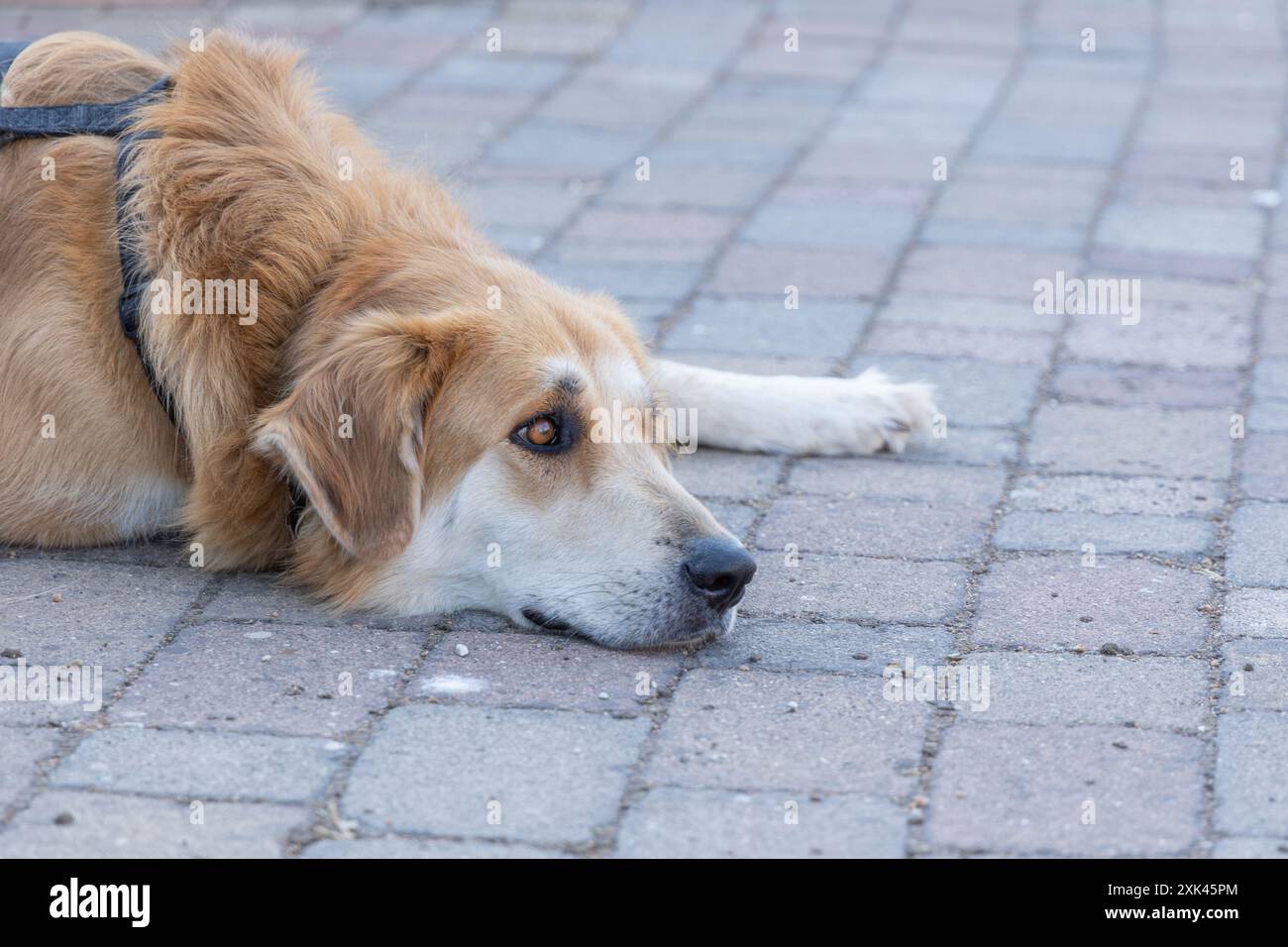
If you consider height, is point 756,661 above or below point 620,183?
below

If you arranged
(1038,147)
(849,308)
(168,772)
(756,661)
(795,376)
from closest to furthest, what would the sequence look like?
(168,772), (756,661), (795,376), (849,308), (1038,147)

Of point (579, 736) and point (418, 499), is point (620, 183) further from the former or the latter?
point (579, 736)

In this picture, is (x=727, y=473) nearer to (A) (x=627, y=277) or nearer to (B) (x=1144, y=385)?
(B) (x=1144, y=385)

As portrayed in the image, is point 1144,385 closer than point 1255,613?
No

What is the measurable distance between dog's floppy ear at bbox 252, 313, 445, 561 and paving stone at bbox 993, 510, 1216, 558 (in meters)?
1.50

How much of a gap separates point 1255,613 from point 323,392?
2.04 meters

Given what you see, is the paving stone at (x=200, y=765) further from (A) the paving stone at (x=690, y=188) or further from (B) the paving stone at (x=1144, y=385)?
(A) the paving stone at (x=690, y=188)

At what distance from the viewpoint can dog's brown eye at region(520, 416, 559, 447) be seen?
346 cm

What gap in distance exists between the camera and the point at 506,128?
7.73 meters

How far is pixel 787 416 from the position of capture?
4.66 m

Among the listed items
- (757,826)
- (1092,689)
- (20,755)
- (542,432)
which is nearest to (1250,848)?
(1092,689)

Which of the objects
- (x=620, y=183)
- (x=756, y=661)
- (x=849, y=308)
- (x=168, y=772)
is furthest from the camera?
(x=620, y=183)
